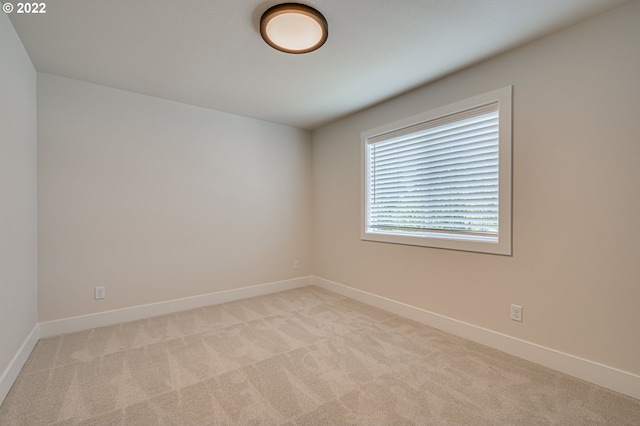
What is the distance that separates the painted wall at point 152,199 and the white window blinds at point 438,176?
148 cm

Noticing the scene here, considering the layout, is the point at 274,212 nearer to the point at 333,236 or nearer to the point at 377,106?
the point at 333,236

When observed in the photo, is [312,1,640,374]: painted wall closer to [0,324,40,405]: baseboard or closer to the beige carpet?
the beige carpet

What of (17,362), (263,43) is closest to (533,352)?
(263,43)

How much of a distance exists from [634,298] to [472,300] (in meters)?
1.02

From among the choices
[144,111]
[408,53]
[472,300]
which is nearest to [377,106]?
[408,53]

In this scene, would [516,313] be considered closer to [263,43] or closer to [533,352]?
[533,352]

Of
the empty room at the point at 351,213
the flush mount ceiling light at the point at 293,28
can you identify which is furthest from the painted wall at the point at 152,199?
the flush mount ceiling light at the point at 293,28

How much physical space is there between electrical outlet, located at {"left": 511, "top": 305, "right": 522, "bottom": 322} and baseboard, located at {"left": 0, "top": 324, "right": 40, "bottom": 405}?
3.57 m

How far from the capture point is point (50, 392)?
5.98 feet

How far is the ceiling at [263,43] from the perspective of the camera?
1.82 metres

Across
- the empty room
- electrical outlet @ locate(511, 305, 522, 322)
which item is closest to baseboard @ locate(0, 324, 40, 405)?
the empty room

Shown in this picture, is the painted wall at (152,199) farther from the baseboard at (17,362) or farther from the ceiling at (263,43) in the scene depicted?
the ceiling at (263,43)

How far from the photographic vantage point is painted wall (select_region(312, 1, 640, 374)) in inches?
70.6

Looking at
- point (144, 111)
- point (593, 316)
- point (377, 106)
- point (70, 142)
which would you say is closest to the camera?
point (593, 316)
